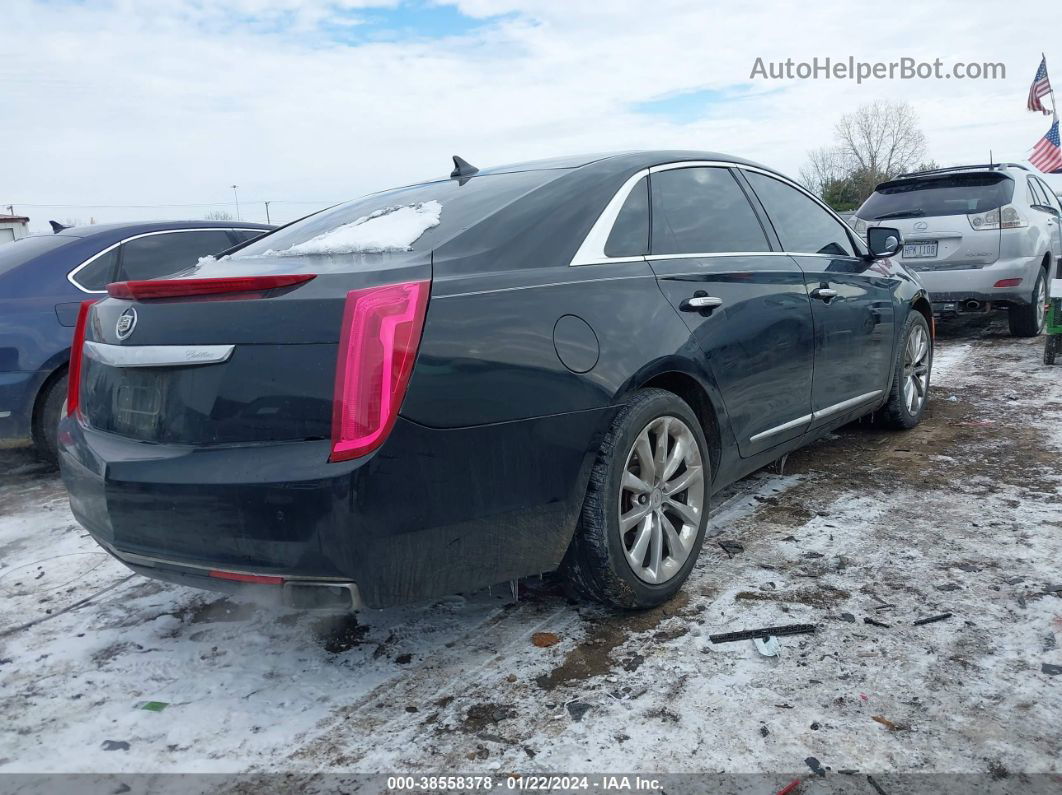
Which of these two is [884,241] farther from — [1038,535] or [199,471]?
[199,471]

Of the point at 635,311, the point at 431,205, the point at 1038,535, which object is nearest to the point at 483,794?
the point at 635,311

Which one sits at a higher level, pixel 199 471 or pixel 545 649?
pixel 199 471

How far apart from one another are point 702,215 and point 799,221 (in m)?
0.99

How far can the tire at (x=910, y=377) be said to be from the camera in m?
5.21

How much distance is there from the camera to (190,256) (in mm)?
6180

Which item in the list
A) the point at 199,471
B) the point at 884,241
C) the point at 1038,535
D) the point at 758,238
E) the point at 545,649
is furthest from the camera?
the point at 884,241

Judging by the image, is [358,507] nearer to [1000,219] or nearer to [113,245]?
[113,245]

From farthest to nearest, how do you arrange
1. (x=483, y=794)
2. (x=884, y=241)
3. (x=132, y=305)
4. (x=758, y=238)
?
(x=884, y=241) → (x=758, y=238) → (x=132, y=305) → (x=483, y=794)

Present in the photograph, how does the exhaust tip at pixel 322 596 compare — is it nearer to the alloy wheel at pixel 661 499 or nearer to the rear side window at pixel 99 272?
the alloy wheel at pixel 661 499

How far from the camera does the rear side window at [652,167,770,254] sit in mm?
3408

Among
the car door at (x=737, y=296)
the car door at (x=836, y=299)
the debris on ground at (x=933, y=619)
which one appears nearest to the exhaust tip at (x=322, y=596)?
the car door at (x=737, y=296)

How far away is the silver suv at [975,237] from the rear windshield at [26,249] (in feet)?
24.7

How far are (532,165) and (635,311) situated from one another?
40.0 inches

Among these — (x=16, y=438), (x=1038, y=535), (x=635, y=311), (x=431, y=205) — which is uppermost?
(x=431, y=205)
